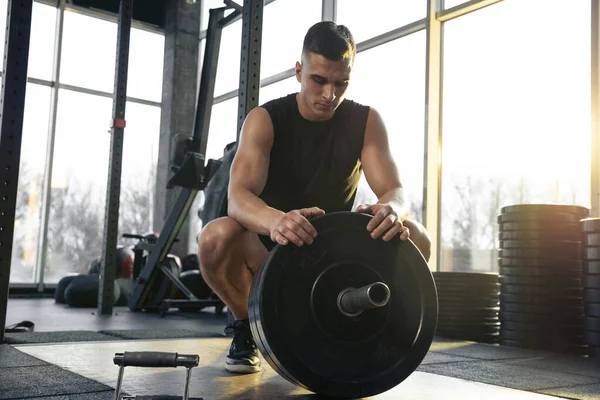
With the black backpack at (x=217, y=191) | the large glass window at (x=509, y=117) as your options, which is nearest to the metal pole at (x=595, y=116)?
the large glass window at (x=509, y=117)

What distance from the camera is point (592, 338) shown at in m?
2.98

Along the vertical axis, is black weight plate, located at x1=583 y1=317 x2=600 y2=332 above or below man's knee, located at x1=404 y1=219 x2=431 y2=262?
below

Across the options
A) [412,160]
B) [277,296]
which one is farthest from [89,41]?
[277,296]

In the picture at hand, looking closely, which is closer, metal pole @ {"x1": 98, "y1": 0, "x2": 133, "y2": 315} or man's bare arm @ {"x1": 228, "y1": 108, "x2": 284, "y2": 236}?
man's bare arm @ {"x1": 228, "y1": 108, "x2": 284, "y2": 236}

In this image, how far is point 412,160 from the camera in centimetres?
500

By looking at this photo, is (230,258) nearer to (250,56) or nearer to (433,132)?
(250,56)

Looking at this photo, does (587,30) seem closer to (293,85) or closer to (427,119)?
(427,119)

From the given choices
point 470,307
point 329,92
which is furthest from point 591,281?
point 329,92

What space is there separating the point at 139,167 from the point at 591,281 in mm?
6157

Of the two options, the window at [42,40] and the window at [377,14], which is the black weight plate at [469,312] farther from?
the window at [42,40]

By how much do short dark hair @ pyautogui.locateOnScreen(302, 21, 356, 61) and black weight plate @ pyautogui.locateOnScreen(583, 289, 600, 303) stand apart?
1.95 m

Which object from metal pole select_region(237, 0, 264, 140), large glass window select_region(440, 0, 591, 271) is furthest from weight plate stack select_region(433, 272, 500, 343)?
metal pole select_region(237, 0, 264, 140)

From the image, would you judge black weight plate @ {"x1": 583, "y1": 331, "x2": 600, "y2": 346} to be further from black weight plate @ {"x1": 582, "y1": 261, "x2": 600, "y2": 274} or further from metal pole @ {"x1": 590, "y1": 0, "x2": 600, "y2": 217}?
metal pole @ {"x1": 590, "y1": 0, "x2": 600, "y2": 217}

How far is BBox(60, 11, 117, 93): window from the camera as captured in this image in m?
7.48
